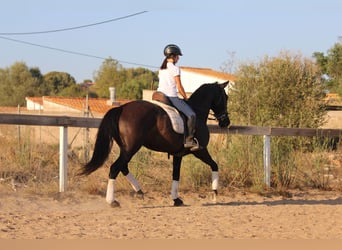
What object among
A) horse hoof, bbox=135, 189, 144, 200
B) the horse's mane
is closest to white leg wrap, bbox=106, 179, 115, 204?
horse hoof, bbox=135, 189, 144, 200

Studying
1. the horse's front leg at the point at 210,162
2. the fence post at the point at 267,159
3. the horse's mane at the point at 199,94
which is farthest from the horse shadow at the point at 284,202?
the horse's mane at the point at 199,94

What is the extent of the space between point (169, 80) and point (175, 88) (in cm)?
18

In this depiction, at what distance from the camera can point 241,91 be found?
2420 centimetres

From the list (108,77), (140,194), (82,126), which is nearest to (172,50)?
(82,126)

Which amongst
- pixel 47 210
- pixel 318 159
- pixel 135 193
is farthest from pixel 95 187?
pixel 318 159

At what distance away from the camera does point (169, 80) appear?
9.60 m

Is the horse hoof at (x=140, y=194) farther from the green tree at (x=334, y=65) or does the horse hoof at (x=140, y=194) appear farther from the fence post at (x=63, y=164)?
the green tree at (x=334, y=65)

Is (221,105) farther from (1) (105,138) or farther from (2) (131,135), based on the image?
(1) (105,138)

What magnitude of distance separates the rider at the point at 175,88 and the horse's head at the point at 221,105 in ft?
3.51

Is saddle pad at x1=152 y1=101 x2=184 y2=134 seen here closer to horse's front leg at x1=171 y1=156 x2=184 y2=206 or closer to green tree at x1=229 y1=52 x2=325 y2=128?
horse's front leg at x1=171 y1=156 x2=184 y2=206

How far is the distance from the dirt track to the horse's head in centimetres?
147

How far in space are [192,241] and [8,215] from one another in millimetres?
3176

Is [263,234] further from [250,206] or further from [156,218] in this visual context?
[250,206]

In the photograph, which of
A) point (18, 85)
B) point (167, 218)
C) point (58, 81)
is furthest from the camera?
point (58, 81)
